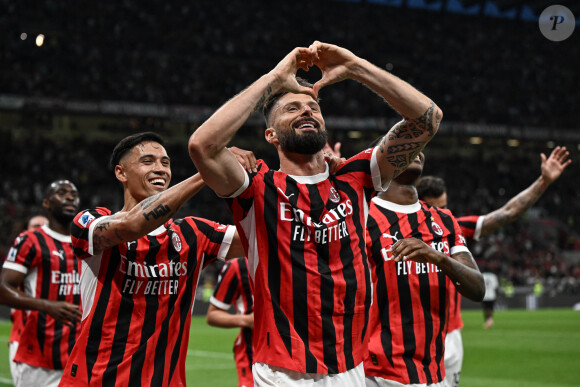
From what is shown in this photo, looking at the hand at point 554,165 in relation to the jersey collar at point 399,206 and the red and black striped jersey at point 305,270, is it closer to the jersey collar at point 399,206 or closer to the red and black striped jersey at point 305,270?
the jersey collar at point 399,206

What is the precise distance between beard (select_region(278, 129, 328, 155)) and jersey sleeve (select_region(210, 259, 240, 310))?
3.09 m

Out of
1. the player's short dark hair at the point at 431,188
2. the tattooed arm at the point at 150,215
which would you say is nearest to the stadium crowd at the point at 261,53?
the player's short dark hair at the point at 431,188

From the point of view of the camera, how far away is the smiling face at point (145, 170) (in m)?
4.45

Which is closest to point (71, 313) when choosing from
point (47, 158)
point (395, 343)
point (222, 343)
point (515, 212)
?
point (395, 343)

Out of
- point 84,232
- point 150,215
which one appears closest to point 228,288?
point 84,232

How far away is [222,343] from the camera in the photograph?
1833 cm

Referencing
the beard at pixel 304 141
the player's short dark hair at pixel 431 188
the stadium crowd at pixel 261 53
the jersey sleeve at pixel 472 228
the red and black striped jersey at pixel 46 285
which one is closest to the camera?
the beard at pixel 304 141

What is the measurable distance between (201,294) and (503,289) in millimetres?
14547

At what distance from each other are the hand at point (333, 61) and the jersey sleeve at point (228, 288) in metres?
3.33

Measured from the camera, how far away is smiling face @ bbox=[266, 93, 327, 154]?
11.9 ft

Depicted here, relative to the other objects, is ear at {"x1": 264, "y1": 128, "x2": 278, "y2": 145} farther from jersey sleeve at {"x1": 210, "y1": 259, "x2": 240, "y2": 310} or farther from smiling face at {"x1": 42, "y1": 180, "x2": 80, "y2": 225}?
smiling face at {"x1": 42, "y1": 180, "x2": 80, "y2": 225}

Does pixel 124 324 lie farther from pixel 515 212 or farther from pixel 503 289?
pixel 503 289

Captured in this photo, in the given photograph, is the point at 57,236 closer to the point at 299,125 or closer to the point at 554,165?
the point at 299,125

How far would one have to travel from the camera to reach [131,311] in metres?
4.15
